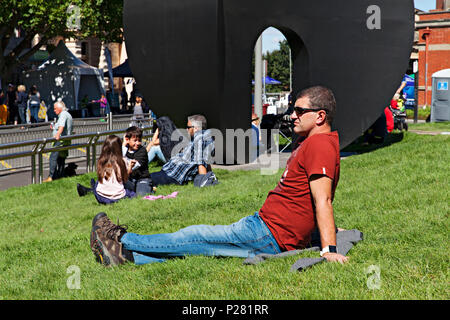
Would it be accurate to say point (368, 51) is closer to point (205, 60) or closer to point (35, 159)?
point (205, 60)

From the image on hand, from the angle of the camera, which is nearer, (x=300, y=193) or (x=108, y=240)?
(x=300, y=193)

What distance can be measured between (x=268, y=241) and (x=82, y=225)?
3563mm

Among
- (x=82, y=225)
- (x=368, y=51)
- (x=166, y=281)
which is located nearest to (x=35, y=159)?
(x=82, y=225)

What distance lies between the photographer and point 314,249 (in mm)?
4512

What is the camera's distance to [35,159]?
1155 centimetres

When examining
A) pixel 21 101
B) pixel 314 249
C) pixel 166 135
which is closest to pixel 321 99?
pixel 314 249

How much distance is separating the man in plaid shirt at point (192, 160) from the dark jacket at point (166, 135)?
3.18 feet

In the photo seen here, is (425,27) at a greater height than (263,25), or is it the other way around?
(425,27)

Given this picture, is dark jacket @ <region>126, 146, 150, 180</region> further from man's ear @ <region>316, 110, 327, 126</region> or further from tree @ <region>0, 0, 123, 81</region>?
tree @ <region>0, 0, 123, 81</region>

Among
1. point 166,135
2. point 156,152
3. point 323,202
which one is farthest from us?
point 156,152

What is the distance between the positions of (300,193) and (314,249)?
1.56 ft

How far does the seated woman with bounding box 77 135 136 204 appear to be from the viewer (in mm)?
8289

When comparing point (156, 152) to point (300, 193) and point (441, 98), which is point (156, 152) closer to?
point (300, 193)

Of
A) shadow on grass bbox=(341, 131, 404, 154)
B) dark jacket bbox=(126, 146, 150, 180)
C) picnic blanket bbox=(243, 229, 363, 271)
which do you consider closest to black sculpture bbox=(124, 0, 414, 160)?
shadow on grass bbox=(341, 131, 404, 154)
